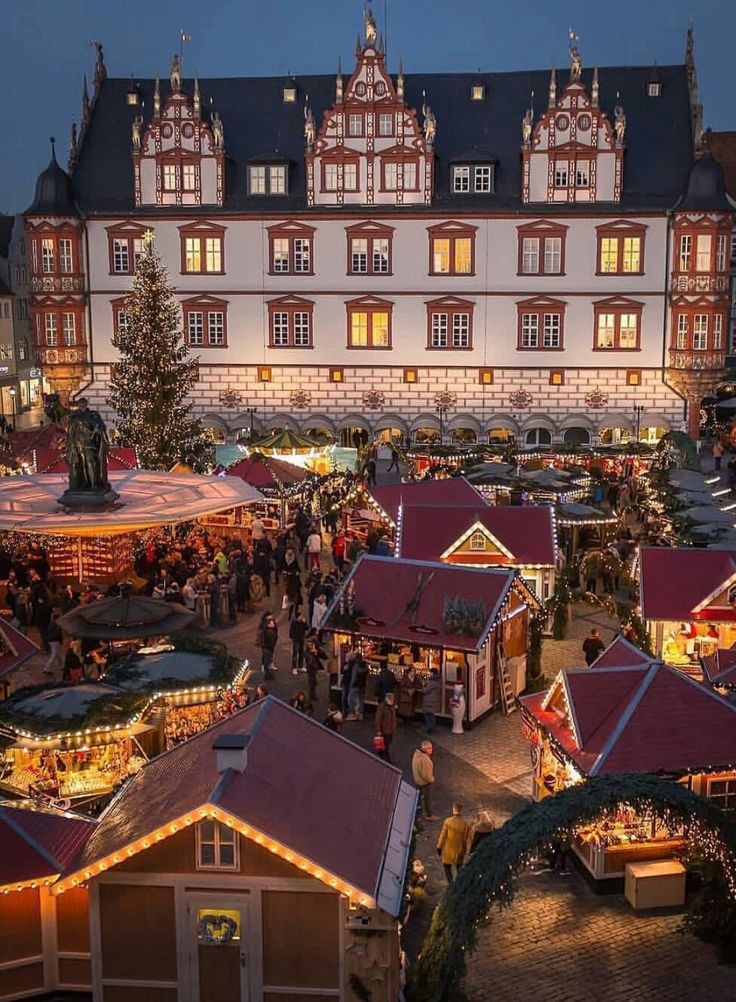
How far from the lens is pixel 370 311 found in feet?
→ 160

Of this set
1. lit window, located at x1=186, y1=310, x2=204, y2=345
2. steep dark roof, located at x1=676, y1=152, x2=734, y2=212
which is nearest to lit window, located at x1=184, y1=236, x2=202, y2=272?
lit window, located at x1=186, y1=310, x2=204, y2=345

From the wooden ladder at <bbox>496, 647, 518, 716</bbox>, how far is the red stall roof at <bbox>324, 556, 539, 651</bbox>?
129cm

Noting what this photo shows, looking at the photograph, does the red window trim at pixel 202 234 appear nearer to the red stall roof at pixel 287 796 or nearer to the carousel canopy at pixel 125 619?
the carousel canopy at pixel 125 619

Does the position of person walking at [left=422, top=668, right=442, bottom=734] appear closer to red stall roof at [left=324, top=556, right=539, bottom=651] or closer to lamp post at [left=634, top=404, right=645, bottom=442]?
red stall roof at [left=324, top=556, right=539, bottom=651]

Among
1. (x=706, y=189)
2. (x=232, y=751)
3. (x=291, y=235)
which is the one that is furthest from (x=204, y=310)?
(x=232, y=751)

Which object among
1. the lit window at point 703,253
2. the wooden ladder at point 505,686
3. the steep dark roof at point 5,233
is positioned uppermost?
the steep dark roof at point 5,233

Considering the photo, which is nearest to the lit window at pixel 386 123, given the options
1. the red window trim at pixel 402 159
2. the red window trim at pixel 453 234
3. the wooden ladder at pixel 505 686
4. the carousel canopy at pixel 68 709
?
the red window trim at pixel 402 159

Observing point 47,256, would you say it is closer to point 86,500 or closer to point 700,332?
point 86,500

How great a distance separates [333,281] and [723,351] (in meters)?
15.8

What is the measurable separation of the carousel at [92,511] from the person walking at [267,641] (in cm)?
594

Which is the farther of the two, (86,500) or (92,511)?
(86,500)

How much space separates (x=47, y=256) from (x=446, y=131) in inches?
681

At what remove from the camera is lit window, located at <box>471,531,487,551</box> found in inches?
1021

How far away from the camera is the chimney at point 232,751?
11141 mm
